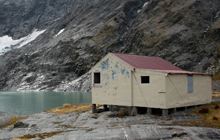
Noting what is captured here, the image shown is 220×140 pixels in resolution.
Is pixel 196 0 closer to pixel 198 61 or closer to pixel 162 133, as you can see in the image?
pixel 198 61

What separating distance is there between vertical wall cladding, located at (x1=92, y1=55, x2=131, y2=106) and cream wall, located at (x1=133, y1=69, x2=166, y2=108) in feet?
3.06

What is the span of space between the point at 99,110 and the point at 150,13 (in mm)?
117749

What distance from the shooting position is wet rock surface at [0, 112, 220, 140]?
33.6m

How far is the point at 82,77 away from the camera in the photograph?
146375 mm

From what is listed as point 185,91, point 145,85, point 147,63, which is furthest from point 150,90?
point 147,63

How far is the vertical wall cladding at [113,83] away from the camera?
150ft

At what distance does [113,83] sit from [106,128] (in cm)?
1066

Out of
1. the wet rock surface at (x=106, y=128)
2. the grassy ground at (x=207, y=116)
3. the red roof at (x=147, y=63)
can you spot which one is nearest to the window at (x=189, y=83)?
the red roof at (x=147, y=63)

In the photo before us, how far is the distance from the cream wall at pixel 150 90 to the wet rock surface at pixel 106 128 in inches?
63.7

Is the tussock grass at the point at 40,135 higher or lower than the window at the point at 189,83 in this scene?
lower

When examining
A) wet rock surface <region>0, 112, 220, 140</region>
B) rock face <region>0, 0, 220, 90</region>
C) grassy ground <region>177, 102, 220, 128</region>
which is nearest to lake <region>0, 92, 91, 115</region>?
wet rock surface <region>0, 112, 220, 140</region>

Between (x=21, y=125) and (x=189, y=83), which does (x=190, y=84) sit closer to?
(x=189, y=83)

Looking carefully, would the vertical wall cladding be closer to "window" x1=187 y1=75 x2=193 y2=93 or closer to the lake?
"window" x1=187 y1=75 x2=193 y2=93

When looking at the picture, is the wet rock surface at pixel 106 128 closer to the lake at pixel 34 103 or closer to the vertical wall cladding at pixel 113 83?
the vertical wall cladding at pixel 113 83
